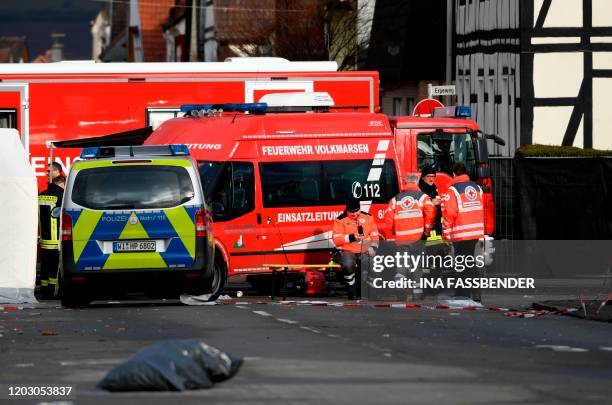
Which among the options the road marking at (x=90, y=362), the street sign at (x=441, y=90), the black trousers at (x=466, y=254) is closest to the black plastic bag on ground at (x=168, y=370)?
the road marking at (x=90, y=362)

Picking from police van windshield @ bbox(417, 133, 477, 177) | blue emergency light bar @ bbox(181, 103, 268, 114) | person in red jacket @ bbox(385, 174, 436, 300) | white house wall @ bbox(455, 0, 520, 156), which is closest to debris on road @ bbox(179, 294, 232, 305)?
person in red jacket @ bbox(385, 174, 436, 300)

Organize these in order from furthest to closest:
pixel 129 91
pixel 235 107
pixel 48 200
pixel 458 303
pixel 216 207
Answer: pixel 129 91 < pixel 235 107 < pixel 48 200 < pixel 216 207 < pixel 458 303

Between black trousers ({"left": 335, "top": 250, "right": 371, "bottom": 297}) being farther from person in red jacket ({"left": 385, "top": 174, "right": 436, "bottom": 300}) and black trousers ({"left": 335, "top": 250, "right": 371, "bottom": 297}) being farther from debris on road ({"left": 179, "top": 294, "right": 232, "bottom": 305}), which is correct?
debris on road ({"left": 179, "top": 294, "right": 232, "bottom": 305})

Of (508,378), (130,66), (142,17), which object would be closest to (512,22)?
(130,66)

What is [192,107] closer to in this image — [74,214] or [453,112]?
[453,112]

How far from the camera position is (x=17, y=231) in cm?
2097

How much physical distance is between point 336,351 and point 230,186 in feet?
28.0

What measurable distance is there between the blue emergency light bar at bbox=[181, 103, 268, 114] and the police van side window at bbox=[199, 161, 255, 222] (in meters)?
1.15

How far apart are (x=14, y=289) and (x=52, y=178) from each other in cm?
348

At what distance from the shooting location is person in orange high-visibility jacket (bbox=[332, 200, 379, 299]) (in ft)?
71.2

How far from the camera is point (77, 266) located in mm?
19125

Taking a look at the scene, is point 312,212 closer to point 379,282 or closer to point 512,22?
point 379,282

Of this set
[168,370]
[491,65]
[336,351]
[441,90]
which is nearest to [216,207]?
[336,351]
